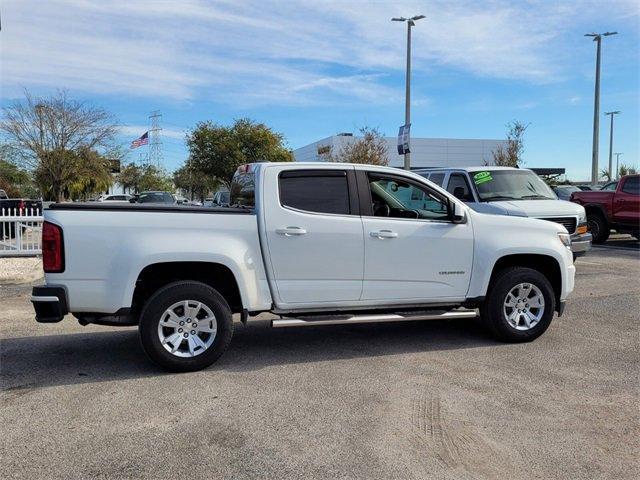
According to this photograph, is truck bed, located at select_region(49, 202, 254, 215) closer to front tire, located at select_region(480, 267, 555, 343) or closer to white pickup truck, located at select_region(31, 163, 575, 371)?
white pickup truck, located at select_region(31, 163, 575, 371)

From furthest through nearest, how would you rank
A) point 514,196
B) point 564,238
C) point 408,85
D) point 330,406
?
point 408,85
point 514,196
point 564,238
point 330,406

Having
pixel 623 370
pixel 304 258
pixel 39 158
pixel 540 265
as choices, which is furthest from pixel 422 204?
pixel 39 158

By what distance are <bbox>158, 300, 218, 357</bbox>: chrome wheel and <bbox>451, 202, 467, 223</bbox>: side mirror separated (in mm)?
2639

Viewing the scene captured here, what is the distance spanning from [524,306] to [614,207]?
10966 millimetres

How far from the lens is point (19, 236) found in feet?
42.4

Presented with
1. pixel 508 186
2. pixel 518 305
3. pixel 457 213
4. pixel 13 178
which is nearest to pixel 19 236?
pixel 508 186

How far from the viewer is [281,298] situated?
217 inches

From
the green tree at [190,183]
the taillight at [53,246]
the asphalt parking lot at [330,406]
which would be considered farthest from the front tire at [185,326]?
the green tree at [190,183]

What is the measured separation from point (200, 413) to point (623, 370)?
388 cm

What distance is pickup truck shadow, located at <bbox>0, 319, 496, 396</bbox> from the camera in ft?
17.4

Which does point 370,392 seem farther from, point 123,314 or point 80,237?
point 80,237

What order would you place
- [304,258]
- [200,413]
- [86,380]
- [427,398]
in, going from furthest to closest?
1. [304,258]
2. [86,380]
3. [427,398]
4. [200,413]

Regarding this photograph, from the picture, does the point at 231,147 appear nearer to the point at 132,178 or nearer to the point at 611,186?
the point at 611,186

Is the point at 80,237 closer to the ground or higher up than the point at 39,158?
closer to the ground
